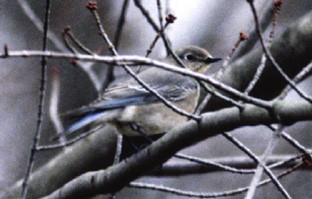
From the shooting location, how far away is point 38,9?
11141mm

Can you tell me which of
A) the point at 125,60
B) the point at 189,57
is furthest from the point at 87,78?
the point at 125,60

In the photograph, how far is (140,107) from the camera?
6.93 m

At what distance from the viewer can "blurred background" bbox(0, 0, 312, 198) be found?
9.98 meters

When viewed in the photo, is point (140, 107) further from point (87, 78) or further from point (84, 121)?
point (87, 78)

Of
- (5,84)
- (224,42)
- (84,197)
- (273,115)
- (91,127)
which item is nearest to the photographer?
(273,115)

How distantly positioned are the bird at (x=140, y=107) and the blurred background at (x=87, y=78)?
7.72 ft

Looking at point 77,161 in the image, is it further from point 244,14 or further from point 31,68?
point 244,14

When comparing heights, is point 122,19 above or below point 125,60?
above

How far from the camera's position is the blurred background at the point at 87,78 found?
9984mm

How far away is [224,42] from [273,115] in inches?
272

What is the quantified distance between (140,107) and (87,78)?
3510mm

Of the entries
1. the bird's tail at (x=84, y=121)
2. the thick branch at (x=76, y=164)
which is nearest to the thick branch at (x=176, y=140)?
the bird's tail at (x=84, y=121)

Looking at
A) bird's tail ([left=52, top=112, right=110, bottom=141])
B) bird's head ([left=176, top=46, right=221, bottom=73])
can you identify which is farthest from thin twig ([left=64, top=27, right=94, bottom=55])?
bird's head ([left=176, top=46, right=221, bottom=73])

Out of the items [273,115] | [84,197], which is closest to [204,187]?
[84,197]
